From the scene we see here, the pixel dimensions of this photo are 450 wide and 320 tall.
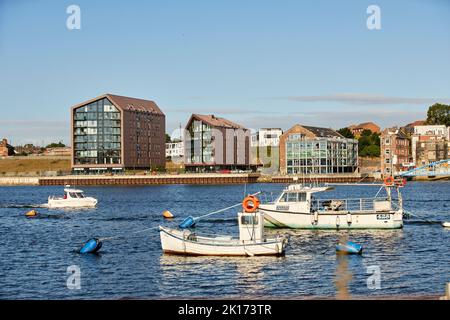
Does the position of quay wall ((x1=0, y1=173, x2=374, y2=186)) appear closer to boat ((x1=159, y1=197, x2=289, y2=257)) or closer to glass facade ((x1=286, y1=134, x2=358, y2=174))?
glass facade ((x1=286, y1=134, x2=358, y2=174))

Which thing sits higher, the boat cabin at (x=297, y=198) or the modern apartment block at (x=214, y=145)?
the modern apartment block at (x=214, y=145)

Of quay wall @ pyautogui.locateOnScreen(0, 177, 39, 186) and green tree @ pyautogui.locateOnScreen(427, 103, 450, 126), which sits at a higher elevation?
green tree @ pyautogui.locateOnScreen(427, 103, 450, 126)

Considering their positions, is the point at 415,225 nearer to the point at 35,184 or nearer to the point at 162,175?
the point at 162,175

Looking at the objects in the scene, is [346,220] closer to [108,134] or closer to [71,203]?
[71,203]

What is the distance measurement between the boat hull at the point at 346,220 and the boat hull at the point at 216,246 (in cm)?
1245

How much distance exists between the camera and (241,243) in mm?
34719

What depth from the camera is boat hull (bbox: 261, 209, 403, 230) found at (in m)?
48.1

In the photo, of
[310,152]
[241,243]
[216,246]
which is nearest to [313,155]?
[310,152]

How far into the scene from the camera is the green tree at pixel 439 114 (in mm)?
194375

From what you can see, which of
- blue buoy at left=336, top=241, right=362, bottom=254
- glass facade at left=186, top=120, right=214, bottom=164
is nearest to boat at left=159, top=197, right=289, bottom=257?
blue buoy at left=336, top=241, right=362, bottom=254

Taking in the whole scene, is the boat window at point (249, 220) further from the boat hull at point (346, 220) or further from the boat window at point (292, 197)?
the boat window at point (292, 197)

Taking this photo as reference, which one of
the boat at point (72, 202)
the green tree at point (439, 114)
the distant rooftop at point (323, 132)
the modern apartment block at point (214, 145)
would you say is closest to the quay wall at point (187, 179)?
the modern apartment block at point (214, 145)

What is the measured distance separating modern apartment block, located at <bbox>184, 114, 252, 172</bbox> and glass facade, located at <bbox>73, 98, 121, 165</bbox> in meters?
20.6

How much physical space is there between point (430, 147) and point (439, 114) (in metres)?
27.6
